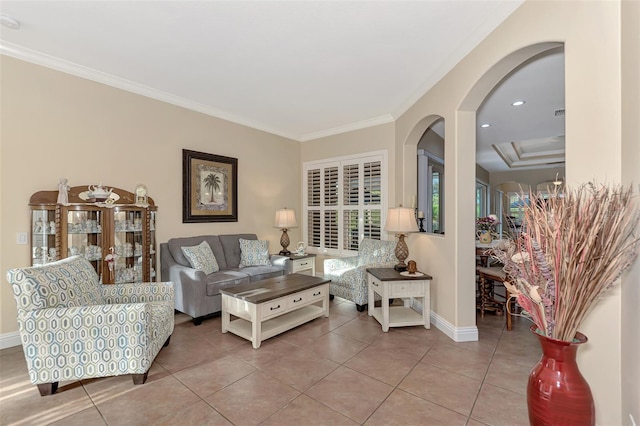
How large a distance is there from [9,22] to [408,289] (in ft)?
15.0

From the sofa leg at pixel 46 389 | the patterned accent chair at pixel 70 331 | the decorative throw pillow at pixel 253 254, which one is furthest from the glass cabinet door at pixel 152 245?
the sofa leg at pixel 46 389

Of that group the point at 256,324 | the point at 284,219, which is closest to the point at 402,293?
the point at 256,324

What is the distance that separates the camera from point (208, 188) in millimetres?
4520

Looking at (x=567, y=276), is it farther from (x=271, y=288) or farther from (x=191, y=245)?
(x=191, y=245)

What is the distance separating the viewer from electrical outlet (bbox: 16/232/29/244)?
2.93m

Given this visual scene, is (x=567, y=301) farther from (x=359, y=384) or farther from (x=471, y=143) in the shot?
(x=471, y=143)

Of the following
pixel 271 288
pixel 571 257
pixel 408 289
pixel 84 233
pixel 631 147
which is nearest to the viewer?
pixel 571 257

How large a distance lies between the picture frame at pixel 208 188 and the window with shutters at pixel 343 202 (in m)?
1.62

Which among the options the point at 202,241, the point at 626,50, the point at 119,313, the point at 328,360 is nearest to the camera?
the point at 626,50

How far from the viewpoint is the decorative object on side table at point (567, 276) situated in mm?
1161

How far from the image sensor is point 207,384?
2.26 metres

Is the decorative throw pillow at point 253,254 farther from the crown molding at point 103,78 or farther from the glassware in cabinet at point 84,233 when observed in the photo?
the crown molding at point 103,78

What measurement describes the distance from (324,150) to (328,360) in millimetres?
4025

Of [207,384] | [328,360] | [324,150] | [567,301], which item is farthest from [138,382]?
[324,150]
